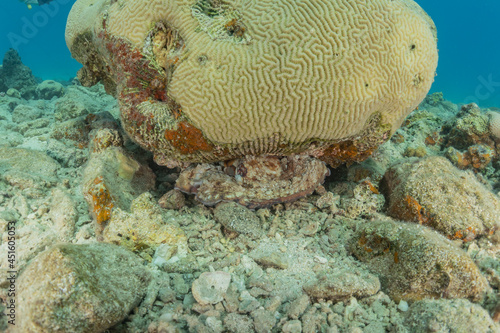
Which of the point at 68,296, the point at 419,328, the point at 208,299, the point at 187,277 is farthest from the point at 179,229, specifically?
the point at 419,328

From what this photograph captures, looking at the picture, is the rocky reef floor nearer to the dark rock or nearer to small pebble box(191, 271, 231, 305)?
small pebble box(191, 271, 231, 305)

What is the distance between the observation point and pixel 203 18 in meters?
3.56

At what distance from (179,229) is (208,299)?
42.7 inches

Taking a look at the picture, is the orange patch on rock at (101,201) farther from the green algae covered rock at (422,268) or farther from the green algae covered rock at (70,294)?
the green algae covered rock at (422,268)

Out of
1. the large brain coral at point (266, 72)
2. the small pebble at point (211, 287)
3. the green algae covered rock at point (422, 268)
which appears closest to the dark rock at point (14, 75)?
the large brain coral at point (266, 72)

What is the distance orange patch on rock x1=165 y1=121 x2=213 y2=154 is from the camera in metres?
3.45

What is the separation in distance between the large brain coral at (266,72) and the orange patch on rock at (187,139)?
0.01 metres

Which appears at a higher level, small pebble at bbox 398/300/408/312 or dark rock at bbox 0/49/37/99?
small pebble at bbox 398/300/408/312

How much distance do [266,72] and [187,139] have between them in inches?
47.8

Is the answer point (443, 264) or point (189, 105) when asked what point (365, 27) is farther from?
point (443, 264)

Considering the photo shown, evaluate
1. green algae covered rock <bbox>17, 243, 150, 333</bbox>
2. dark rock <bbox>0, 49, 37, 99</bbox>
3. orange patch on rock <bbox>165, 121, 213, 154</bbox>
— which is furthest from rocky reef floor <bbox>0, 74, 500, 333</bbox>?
dark rock <bbox>0, 49, 37, 99</bbox>

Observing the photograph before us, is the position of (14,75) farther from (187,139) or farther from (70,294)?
(70,294)

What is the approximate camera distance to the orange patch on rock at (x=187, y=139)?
3451 mm

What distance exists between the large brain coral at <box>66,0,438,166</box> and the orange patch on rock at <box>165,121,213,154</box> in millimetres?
12
